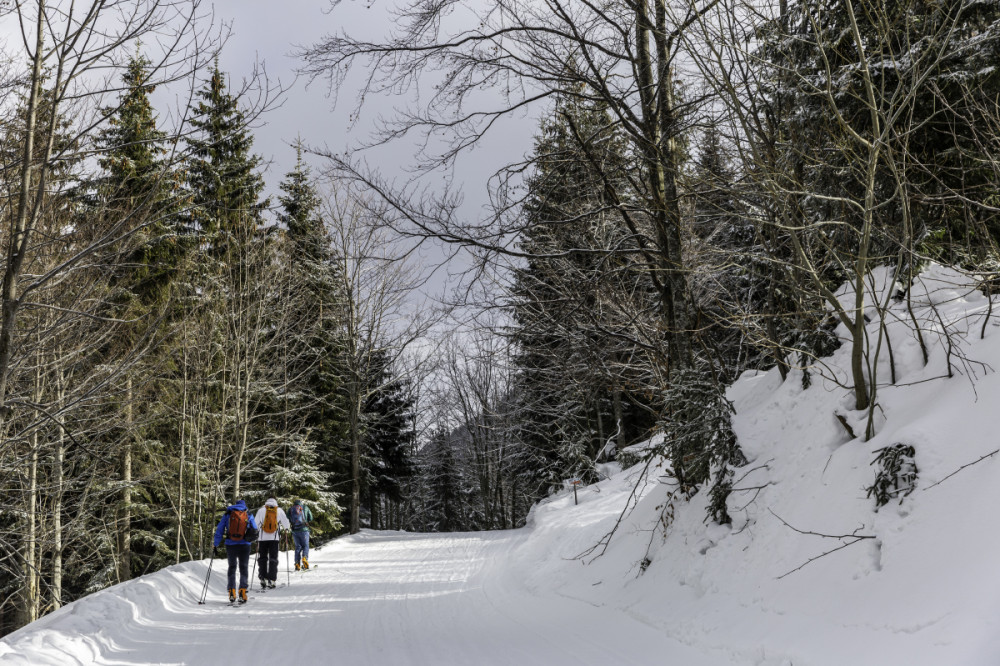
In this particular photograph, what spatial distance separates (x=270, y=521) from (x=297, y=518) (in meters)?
3.09

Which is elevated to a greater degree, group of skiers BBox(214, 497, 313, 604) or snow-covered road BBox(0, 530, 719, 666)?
group of skiers BBox(214, 497, 313, 604)

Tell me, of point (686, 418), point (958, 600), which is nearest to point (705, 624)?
point (958, 600)

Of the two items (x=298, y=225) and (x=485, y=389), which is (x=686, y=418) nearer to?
(x=298, y=225)

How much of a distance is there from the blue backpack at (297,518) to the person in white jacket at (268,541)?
268 cm

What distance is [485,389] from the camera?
3694 cm

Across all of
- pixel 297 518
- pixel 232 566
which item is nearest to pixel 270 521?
pixel 232 566

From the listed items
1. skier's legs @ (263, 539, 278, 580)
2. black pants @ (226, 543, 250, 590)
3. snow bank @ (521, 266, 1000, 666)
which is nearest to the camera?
snow bank @ (521, 266, 1000, 666)

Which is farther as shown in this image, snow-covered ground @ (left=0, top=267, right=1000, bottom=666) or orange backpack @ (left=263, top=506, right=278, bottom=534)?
orange backpack @ (left=263, top=506, right=278, bottom=534)

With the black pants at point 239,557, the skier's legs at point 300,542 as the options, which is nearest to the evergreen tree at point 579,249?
the black pants at point 239,557

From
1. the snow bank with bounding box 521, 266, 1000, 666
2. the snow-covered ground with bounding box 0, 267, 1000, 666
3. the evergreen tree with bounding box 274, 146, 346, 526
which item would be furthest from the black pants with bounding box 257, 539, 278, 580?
the evergreen tree with bounding box 274, 146, 346, 526

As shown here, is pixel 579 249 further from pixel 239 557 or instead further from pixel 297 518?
pixel 297 518

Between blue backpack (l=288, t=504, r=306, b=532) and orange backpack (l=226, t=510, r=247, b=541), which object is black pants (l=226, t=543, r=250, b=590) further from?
blue backpack (l=288, t=504, r=306, b=532)

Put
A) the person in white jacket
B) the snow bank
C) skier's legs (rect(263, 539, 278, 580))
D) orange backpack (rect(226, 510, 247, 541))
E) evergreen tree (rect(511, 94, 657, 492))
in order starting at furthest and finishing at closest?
1. skier's legs (rect(263, 539, 278, 580))
2. the person in white jacket
3. orange backpack (rect(226, 510, 247, 541))
4. evergreen tree (rect(511, 94, 657, 492))
5. the snow bank

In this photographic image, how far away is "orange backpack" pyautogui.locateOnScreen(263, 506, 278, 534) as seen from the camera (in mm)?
11633
